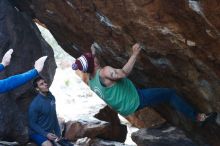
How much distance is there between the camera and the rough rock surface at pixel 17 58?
10.3 m

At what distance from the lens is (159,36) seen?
7.80 metres

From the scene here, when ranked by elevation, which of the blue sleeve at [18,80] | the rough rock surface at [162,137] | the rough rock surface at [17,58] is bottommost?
the rough rock surface at [162,137]

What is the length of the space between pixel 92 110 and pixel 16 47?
455cm

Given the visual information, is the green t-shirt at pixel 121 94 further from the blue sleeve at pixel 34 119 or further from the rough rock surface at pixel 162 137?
the rough rock surface at pixel 162 137

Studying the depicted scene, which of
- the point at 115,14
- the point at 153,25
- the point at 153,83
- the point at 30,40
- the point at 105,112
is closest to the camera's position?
the point at 153,25

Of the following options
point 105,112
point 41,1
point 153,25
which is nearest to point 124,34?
point 153,25

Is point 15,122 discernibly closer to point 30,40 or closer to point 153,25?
point 30,40

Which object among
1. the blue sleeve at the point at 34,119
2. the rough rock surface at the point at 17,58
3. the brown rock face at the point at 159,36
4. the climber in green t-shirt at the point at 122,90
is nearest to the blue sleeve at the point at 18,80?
the climber in green t-shirt at the point at 122,90

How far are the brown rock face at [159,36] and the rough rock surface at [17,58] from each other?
0.66 m

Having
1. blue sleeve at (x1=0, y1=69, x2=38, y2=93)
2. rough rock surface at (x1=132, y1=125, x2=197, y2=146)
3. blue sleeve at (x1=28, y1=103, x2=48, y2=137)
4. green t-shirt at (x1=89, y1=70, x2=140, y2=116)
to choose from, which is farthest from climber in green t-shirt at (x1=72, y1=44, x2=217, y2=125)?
rough rock surface at (x1=132, y1=125, x2=197, y2=146)

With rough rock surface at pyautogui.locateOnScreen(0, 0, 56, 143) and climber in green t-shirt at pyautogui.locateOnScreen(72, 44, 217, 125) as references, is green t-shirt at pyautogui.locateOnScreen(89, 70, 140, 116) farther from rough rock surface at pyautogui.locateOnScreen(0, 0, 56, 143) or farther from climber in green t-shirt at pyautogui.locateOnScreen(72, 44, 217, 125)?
rough rock surface at pyautogui.locateOnScreen(0, 0, 56, 143)

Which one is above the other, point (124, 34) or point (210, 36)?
point (210, 36)

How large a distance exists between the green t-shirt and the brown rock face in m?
1.10

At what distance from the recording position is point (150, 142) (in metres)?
11.8
